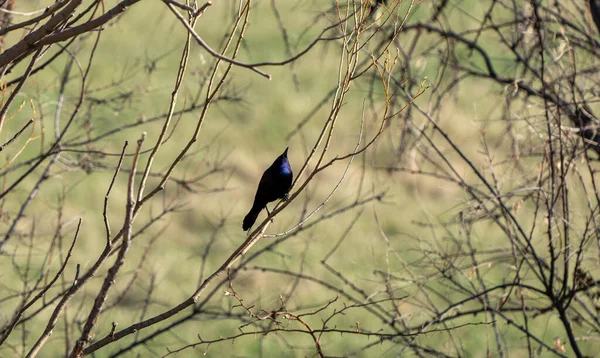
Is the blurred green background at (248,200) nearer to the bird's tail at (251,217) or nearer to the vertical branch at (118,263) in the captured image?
the bird's tail at (251,217)

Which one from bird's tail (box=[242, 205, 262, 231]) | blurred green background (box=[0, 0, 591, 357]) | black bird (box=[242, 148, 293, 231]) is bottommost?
bird's tail (box=[242, 205, 262, 231])

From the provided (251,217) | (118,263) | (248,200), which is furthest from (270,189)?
(248,200)

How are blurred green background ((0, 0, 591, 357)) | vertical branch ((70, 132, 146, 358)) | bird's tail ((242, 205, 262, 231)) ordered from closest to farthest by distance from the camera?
vertical branch ((70, 132, 146, 358)) < bird's tail ((242, 205, 262, 231)) < blurred green background ((0, 0, 591, 357))

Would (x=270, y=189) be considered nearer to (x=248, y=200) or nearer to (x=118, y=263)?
(x=118, y=263)

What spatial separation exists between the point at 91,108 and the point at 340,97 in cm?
321

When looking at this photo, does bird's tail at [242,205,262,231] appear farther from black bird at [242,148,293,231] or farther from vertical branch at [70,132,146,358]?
vertical branch at [70,132,146,358]

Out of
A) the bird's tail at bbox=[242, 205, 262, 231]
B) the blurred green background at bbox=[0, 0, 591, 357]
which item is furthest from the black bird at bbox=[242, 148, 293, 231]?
the blurred green background at bbox=[0, 0, 591, 357]

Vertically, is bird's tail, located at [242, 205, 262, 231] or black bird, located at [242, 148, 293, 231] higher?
black bird, located at [242, 148, 293, 231]

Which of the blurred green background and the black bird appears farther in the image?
the blurred green background

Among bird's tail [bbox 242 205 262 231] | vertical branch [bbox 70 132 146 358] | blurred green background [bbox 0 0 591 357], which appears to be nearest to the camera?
vertical branch [bbox 70 132 146 358]

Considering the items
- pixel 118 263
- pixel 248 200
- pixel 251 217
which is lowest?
pixel 118 263

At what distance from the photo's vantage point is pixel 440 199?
14586mm

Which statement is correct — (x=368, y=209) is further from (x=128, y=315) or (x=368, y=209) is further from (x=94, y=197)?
(x=128, y=315)

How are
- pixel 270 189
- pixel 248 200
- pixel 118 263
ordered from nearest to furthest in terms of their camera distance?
pixel 118 263, pixel 270 189, pixel 248 200
